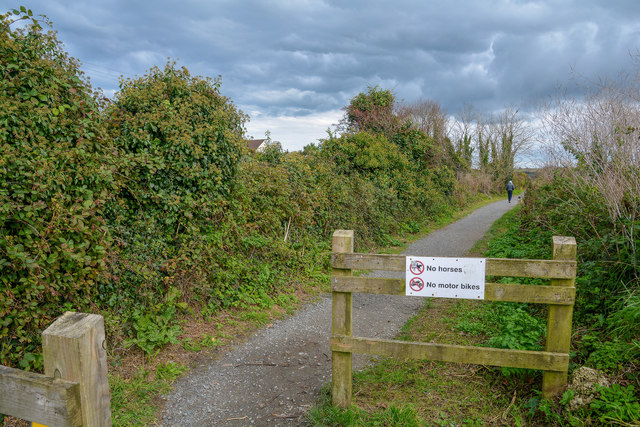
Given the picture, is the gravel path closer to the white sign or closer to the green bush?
the green bush

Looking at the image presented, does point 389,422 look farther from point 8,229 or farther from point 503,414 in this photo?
point 8,229

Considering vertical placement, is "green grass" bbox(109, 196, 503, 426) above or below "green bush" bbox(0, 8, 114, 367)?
below

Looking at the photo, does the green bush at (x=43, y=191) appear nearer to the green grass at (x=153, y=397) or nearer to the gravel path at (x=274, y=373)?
the green grass at (x=153, y=397)

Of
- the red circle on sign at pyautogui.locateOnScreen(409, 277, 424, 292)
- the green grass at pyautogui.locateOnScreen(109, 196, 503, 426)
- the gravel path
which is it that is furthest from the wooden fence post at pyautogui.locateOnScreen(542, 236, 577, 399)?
the gravel path

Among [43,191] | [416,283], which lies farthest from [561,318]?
[43,191]

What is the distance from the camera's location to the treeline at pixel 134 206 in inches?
152

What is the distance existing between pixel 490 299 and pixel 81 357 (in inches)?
119

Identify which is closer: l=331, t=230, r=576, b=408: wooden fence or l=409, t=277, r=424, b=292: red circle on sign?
l=331, t=230, r=576, b=408: wooden fence

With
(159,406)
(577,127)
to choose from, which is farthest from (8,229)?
(577,127)

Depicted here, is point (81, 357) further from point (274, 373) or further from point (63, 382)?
point (274, 373)

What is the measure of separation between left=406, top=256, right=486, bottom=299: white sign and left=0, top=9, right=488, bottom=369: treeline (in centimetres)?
327

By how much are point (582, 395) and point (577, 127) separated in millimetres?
5994

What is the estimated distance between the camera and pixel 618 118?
6.88 meters

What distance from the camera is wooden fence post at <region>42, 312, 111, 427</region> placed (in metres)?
1.49
